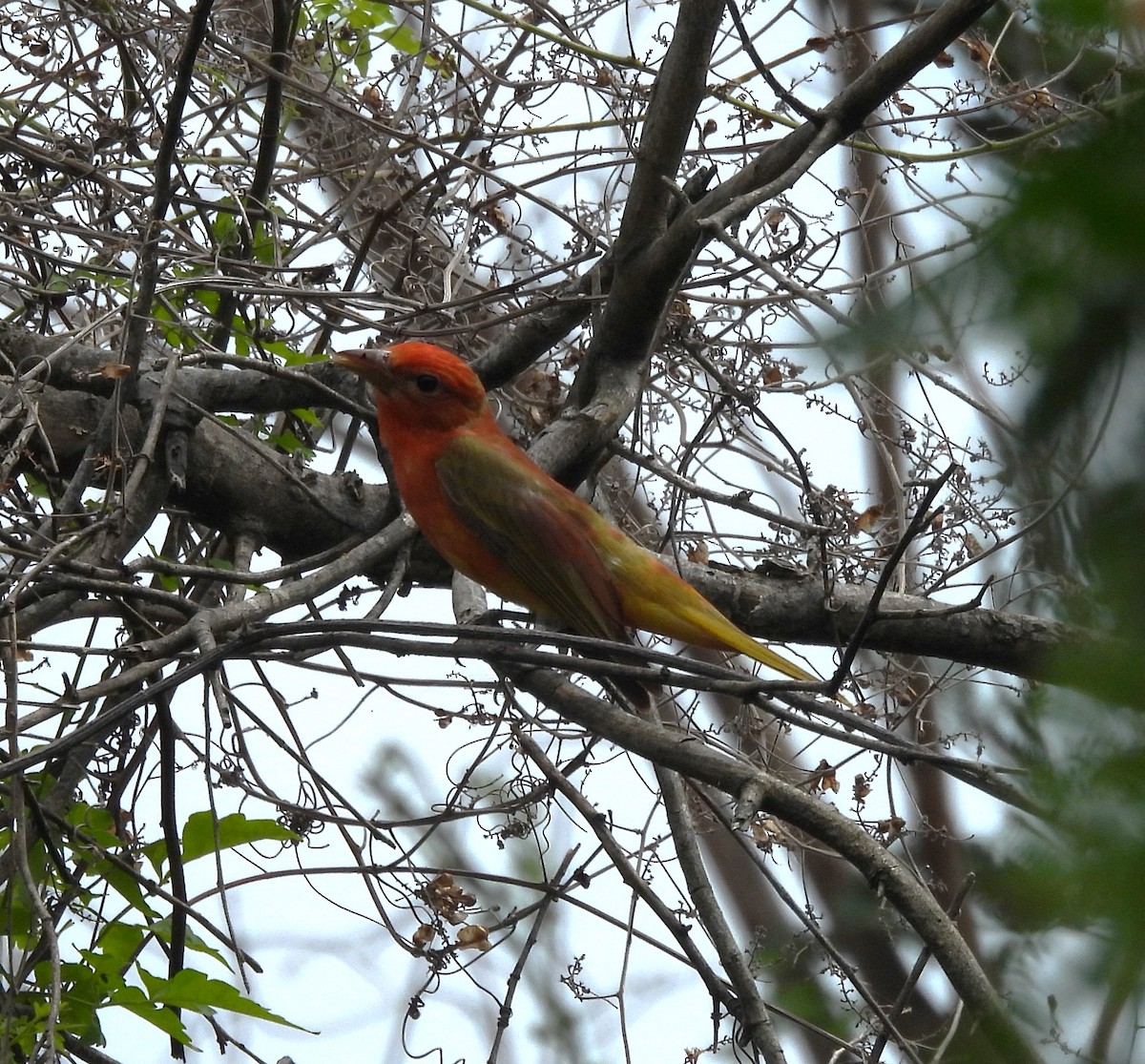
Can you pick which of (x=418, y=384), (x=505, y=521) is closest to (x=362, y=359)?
(x=418, y=384)

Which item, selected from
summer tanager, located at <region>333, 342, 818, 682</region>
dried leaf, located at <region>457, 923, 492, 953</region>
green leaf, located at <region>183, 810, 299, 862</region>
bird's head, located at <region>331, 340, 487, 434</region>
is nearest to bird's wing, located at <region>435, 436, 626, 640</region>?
summer tanager, located at <region>333, 342, 818, 682</region>

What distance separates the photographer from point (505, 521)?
4.43m

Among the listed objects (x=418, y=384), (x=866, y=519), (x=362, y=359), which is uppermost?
(x=866, y=519)

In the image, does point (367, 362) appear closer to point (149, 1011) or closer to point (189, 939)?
point (189, 939)

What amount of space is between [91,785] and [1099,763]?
3915 mm

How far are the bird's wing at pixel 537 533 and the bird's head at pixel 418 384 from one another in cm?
20

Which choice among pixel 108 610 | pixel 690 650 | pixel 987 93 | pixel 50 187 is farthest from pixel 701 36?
pixel 690 650

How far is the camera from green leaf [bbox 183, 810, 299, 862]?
3182 millimetres

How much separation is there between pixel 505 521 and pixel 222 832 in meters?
1.55

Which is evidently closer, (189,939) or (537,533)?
(189,939)

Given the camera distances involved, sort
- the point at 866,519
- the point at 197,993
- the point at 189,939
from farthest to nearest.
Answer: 1. the point at 866,519
2. the point at 189,939
3. the point at 197,993

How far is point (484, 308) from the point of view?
513 cm

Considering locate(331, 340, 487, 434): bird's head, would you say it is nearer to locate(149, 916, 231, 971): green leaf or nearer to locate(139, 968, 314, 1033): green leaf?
locate(149, 916, 231, 971): green leaf

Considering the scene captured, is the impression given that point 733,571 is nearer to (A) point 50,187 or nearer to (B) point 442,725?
(B) point 442,725
